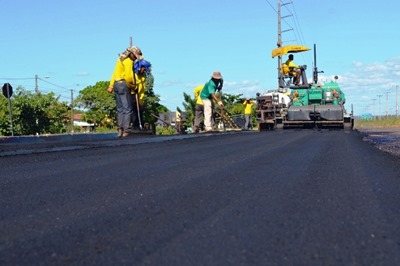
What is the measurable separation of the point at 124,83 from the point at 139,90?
1.09 metres

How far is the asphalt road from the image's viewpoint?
246 cm

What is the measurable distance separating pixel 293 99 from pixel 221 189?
23.3 metres

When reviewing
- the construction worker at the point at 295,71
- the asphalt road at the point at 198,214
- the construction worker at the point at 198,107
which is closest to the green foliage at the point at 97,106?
the construction worker at the point at 295,71

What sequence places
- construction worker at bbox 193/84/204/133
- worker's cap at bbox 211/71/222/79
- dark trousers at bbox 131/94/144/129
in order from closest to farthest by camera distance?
dark trousers at bbox 131/94/144/129, worker's cap at bbox 211/71/222/79, construction worker at bbox 193/84/204/133

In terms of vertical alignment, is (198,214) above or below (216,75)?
below

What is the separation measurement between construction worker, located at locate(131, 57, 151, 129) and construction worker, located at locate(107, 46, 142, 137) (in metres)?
0.28

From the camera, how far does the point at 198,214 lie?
3314 mm

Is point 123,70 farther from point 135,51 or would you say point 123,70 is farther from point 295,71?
point 295,71

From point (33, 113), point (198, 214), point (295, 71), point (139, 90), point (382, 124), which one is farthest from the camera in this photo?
point (382, 124)

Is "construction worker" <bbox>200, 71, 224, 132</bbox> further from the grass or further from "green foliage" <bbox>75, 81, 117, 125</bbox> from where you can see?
"green foliage" <bbox>75, 81, 117, 125</bbox>

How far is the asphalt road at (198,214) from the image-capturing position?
246 cm

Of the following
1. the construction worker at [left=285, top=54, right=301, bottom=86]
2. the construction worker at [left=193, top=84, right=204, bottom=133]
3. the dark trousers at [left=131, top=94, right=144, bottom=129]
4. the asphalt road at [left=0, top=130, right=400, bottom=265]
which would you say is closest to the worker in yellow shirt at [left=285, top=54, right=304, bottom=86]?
the construction worker at [left=285, top=54, right=301, bottom=86]

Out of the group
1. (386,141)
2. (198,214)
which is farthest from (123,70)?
(198,214)

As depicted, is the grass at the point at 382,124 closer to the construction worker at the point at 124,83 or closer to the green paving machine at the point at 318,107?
the green paving machine at the point at 318,107
